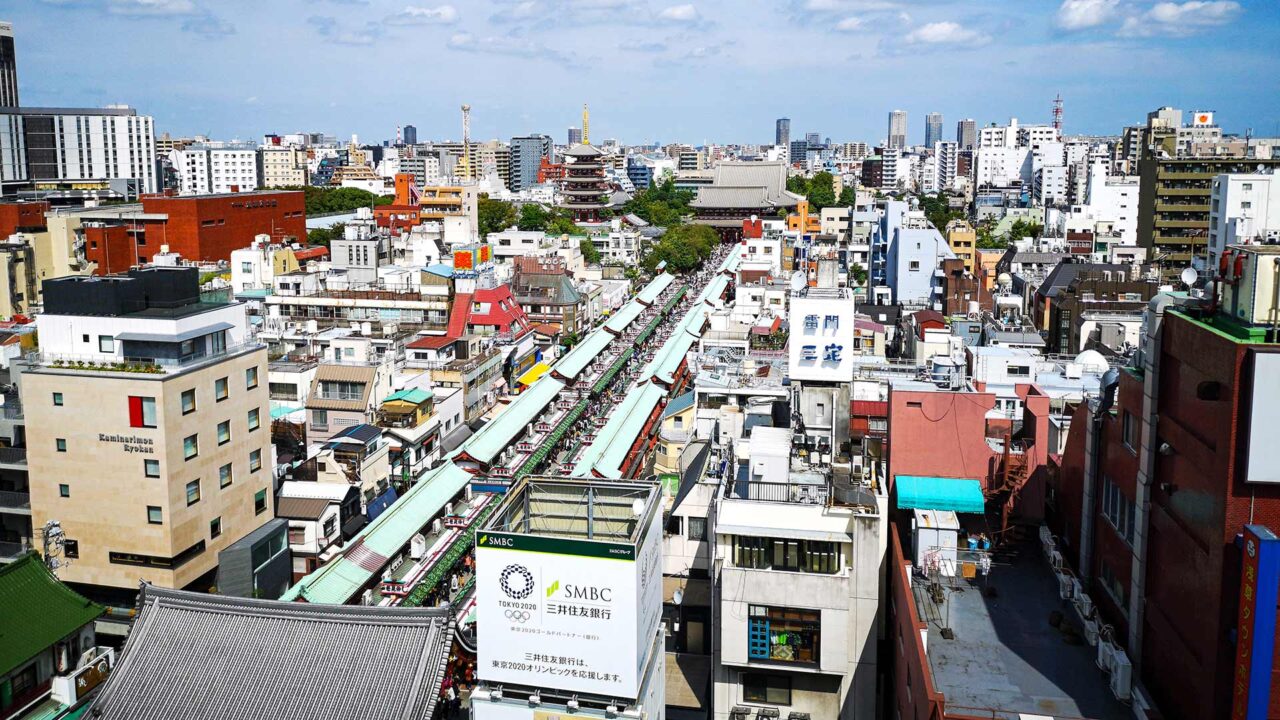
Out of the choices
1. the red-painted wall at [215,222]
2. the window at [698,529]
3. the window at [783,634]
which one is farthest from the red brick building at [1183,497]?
the red-painted wall at [215,222]

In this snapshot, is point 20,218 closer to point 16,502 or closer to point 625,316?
point 625,316

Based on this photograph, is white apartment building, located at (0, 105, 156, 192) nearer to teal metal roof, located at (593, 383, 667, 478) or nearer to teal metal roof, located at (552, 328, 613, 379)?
teal metal roof, located at (552, 328, 613, 379)

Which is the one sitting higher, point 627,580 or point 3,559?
point 627,580

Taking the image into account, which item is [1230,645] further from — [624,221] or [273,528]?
[624,221]

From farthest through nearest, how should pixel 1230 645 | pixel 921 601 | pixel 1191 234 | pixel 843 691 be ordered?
1. pixel 1191 234
2. pixel 843 691
3. pixel 921 601
4. pixel 1230 645

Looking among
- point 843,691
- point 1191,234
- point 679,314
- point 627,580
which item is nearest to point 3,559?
point 627,580

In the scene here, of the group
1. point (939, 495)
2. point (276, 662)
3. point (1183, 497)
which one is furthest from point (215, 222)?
point (1183, 497)

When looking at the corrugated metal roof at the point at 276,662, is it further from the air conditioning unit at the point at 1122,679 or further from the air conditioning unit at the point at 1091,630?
the air conditioning unit at the point at 1122,679
